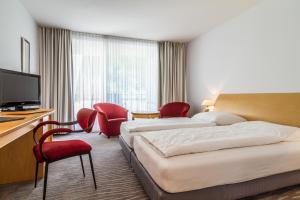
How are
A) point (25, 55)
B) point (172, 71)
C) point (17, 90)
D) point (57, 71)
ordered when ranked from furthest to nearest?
point (172, 71), point (57, 71), point (25, 55), point (17, 90)

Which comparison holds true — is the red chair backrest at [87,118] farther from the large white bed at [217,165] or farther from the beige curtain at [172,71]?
the beige curtain at [172,71]

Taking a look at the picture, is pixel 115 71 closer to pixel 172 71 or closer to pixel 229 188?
pixel 172 71

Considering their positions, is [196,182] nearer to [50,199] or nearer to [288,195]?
[288,195]

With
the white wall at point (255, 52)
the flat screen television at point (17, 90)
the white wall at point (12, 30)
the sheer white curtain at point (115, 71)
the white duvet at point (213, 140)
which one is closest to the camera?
the white duvet at point (213, 140)

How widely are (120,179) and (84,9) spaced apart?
10.1ft

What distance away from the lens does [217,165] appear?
1.56 meters

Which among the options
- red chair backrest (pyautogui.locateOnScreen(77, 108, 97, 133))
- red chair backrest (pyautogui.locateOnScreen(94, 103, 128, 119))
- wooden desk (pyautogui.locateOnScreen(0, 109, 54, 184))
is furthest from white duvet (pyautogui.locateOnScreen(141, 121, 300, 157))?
red chair backrest (pyautogui.locateOnScreen(94, 103, 128, 119))

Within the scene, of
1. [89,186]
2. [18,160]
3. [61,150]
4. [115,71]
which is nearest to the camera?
[61,150]

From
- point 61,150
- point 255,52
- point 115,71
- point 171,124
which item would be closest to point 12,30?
point 61,150

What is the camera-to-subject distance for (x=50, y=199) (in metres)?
1.81

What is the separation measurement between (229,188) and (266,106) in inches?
77.9

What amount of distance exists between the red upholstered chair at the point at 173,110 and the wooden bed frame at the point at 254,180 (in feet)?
2.50

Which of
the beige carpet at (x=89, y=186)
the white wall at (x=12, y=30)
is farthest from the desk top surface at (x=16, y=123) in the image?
the white wall at (x=12, y=30)

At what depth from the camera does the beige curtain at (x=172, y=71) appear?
18.0 ft
